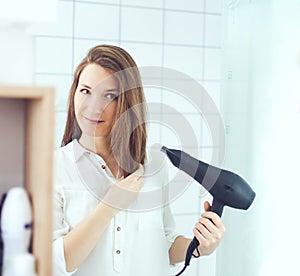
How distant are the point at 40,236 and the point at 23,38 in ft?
1.04

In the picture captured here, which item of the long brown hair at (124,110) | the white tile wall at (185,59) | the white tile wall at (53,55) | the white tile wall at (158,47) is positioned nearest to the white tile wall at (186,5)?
the white tile wall at (158,47)

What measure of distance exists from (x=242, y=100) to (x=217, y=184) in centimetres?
35

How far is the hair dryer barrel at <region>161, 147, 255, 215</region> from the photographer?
1365 millimetres

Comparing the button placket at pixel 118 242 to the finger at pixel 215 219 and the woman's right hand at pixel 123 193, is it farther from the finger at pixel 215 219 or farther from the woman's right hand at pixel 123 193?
the finger at pixel 215 219

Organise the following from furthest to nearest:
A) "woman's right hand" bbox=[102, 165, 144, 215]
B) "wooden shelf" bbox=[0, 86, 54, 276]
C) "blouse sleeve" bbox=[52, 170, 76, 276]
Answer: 1. "woman's right hand" bbox=[102, 165, 144, 215]
2. "blouse sleeve" bbox=[52, 170, 76, 276]
3. "wooden shelf" bbox=[0, 86, 54, 276]

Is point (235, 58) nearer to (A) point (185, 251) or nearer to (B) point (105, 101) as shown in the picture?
(B) point (105, 101)

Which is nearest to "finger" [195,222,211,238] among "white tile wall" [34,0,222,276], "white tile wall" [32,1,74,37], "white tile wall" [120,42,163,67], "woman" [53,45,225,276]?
"woman" [53,45,225,276]

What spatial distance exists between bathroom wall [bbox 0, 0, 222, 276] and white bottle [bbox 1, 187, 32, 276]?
0.61 metres

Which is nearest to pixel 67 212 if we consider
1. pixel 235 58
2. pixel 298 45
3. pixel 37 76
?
pixel 37 76

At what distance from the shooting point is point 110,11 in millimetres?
1490

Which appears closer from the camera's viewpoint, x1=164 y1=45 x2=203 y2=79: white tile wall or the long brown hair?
the long brown hair

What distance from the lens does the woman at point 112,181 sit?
4.26 ft

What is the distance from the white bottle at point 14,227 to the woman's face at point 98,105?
1.90 ft

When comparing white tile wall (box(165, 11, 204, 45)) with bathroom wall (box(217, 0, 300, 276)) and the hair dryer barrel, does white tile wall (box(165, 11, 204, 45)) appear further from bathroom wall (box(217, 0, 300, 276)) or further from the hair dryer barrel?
the hair dryer barrel
